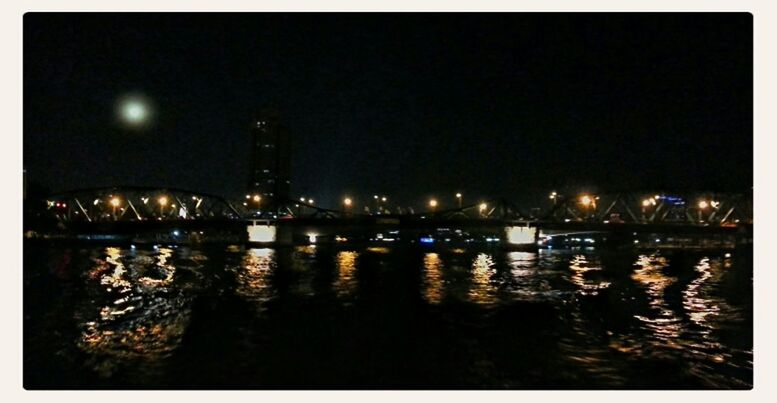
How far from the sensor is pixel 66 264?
62500 mm

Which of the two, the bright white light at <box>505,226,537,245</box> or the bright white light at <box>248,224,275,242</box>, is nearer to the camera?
the bright white light at <box>505,226,537,245</box>

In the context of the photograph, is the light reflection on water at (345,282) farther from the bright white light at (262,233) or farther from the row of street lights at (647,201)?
Result: the row of street lights at (647,201)

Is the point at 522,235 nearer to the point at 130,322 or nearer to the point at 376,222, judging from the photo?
the point at 376,222

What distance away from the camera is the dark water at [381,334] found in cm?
1847

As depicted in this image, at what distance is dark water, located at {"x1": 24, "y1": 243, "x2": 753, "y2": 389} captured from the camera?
1847 centimetres

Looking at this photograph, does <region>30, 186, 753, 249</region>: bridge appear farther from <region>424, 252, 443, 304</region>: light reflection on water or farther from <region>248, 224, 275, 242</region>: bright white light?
<region>424, 252, 443, 304</region>: light reflection on water

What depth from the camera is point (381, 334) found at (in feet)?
82.6

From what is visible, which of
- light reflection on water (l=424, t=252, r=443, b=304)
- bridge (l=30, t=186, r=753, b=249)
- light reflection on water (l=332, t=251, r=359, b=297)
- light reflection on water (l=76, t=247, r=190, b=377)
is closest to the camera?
light reflection on water (l=76, t=247, r=190, b=377)

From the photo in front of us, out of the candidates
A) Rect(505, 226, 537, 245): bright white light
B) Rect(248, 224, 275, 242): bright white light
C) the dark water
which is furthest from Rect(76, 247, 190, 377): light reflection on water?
Rect(505, 226, 537, 245): bright white light

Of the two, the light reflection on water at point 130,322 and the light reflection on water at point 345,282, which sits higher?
the light reflection on water at point 130,322

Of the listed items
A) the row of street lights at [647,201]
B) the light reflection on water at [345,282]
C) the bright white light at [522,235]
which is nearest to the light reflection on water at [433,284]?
the light reflection on water at [345,282]

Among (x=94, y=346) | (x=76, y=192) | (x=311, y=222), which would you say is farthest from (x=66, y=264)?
(x=76, y=192)

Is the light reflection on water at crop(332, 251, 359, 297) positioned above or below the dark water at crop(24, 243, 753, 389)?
below

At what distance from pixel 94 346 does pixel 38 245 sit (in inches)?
3235
